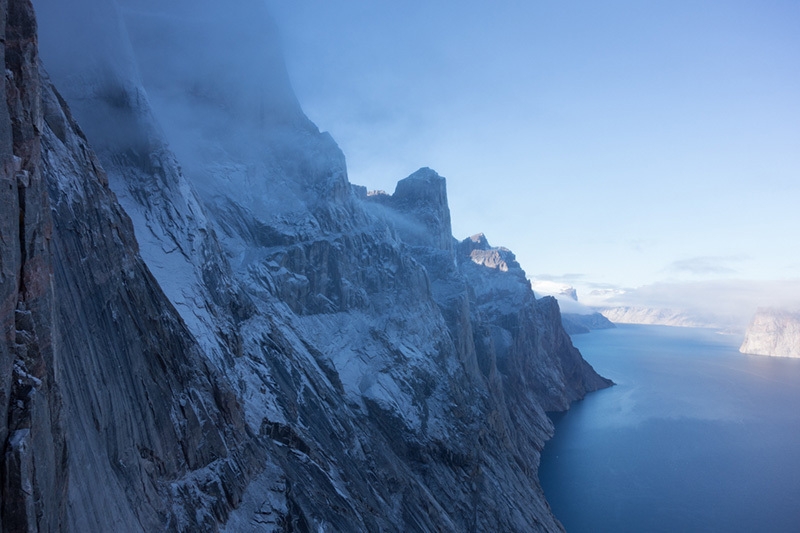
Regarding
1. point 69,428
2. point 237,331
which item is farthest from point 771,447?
point 69,428

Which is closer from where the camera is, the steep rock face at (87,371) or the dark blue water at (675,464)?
the steep rock face at (87,371)

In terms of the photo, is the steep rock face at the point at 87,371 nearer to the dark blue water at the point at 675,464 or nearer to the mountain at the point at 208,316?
the mountain at the point at 208,316

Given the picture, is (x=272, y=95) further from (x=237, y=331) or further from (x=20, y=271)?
(x=20, y=271)

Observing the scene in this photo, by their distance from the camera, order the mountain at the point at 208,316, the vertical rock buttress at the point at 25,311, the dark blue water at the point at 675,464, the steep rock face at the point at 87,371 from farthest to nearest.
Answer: the dark blue water at the point at 675,464, the mountain at the point at 208,316, the steep rock face at the point at 87,371, the vertical rock buttress at the point at 25,311

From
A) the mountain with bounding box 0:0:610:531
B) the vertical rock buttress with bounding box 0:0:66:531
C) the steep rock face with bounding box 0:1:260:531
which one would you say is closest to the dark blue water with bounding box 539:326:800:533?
the mountain with bounding box 0:0:610:531

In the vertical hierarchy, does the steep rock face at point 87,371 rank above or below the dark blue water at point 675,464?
above

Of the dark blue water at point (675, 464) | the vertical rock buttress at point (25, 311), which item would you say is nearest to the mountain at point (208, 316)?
the vertical rock buttress at point (25, 311)

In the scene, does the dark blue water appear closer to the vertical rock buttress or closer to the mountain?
the mountain
